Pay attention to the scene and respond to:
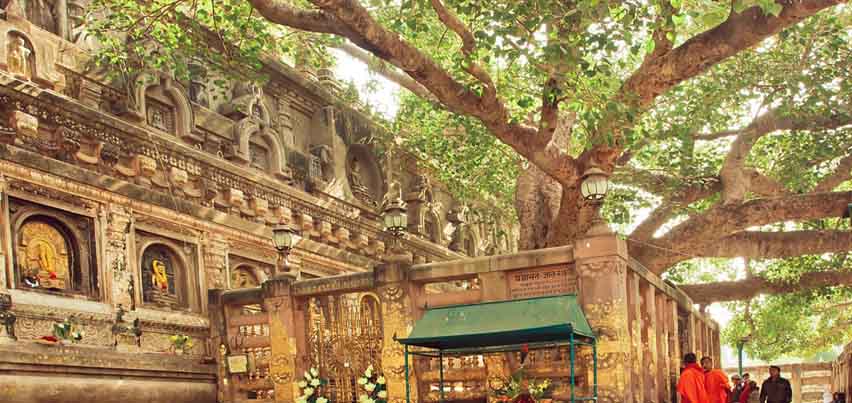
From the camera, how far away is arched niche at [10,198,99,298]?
13.1m

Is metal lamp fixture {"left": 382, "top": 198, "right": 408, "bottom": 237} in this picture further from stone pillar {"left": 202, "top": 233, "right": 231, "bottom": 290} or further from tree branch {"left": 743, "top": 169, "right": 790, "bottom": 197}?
tree branch {"left": 743, "top": 169, "right": 790, "bottom": 197}

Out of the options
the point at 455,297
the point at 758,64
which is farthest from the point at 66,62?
the point at 758,64

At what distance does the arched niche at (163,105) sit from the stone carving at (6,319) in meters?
4.52

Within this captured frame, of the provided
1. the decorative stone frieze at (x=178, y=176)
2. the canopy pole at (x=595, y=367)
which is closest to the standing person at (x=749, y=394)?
the canopy pole at (x=595, y=367)

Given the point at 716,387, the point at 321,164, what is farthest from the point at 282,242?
the point at 716,387

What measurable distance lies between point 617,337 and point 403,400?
135 inches

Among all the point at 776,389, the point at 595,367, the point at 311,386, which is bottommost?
the point at 776,389

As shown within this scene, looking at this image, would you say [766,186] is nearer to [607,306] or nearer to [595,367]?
[607,306]

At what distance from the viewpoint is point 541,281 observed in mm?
13102

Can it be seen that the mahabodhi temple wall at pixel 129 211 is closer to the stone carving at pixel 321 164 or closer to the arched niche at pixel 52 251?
the arched niche at pixel 52 251

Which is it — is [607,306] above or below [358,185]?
below

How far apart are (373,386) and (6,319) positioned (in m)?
5.14

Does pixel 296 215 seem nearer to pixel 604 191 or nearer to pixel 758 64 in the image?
pixel 604 191

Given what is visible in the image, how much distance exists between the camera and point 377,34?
13000mm
